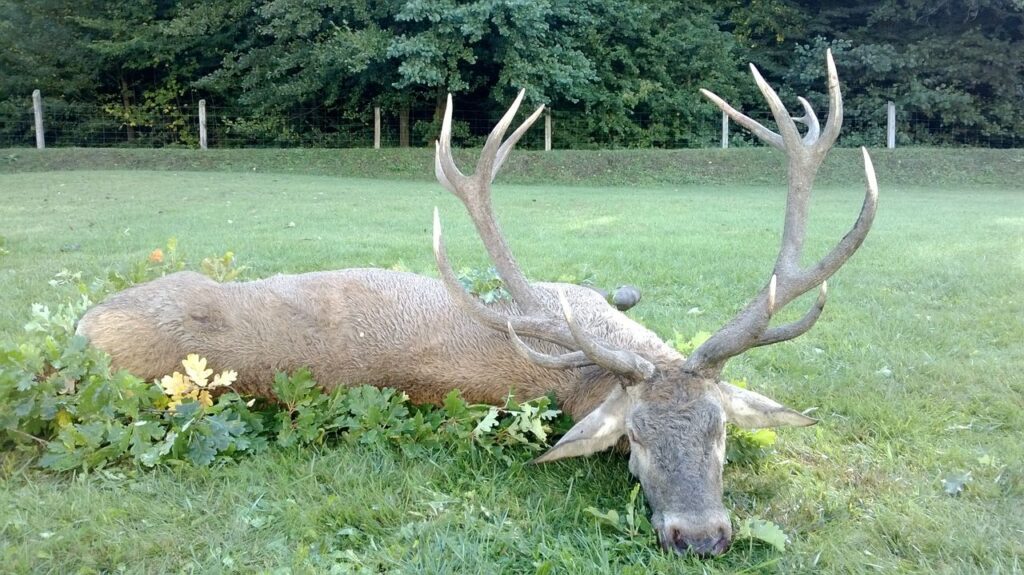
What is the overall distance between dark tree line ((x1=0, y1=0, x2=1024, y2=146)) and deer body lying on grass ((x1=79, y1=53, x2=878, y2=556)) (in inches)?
842

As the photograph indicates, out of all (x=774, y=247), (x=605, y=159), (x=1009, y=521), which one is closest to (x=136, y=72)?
(x=605, y=159)

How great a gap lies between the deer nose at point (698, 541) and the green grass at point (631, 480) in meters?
0.04

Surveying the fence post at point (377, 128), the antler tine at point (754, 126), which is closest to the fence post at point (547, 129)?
the fence post at point (377, 128)

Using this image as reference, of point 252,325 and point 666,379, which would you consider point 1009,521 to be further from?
point 252,325

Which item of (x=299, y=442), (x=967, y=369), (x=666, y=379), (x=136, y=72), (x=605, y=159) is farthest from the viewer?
(x=136, y=72)

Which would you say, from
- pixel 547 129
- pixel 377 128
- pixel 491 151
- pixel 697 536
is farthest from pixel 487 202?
pixel 377 128

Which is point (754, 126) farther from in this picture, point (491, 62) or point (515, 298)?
point (491, 62)

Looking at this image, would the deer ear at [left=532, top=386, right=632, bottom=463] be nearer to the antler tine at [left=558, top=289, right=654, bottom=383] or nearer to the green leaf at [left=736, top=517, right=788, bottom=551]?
the antler tine at [left=558, top=289, right=654, bottom=383]

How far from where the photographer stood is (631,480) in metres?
3.42

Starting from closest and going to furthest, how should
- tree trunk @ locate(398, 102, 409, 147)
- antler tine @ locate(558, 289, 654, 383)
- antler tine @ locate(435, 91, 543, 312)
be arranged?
antler tine @ locate(558, 289, 654, 383) < antler tine @ locate(435, 91, 543, 312) < tree trunk @ locate(398, 102, 409, 147)

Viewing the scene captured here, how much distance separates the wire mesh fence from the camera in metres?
28.2

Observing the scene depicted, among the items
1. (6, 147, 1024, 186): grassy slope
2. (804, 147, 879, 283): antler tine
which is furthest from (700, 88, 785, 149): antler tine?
(6, 147, 1024, 186): grassy slope

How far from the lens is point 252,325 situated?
4.06 meters

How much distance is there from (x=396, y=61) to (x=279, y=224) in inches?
685
